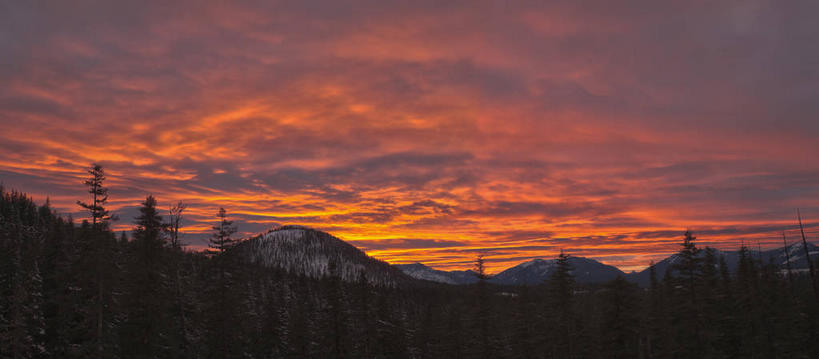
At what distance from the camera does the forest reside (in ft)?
110

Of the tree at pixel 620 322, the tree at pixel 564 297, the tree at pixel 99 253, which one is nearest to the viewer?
the tree at pixel 99 253

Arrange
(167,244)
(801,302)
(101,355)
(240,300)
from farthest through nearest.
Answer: (801,302)
(240,300)
(167,244)
(101,355)

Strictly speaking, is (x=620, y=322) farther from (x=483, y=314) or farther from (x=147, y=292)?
(x=147, y=292)

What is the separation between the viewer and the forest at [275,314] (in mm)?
33469

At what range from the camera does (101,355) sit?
104ft

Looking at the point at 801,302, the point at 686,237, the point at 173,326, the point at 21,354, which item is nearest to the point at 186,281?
the point at 173,326

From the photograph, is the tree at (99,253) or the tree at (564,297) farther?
the tree at (564,297)

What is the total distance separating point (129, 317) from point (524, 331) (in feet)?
165

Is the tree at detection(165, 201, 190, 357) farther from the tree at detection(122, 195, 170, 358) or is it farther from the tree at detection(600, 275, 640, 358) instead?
the tree at detection(600, 275, 640, 358)

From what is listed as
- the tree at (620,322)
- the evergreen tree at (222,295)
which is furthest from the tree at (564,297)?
the evergreen tree at (222,295)

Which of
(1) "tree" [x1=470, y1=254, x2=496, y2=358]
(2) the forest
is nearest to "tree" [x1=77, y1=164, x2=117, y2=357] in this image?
Answer: (2) the forest

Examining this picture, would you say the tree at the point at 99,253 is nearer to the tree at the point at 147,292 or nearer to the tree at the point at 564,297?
the tree at the point at 147,292

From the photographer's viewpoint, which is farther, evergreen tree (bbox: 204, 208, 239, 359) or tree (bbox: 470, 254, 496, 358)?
tree (bbox: 470, 254, 496, 358)

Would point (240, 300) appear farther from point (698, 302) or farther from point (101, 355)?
point (698, 302)
